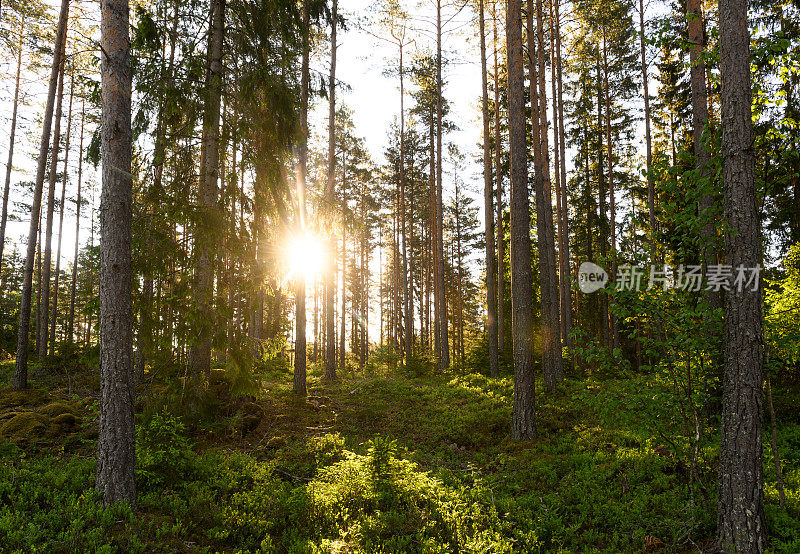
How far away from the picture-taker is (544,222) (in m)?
13.9

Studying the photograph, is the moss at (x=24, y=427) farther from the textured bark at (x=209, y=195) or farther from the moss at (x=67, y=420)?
the textured bark at (x=209, y=195)

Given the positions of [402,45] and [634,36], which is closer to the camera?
[634,36]

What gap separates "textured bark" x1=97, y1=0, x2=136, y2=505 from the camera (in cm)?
473

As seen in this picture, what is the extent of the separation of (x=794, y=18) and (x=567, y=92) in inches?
311

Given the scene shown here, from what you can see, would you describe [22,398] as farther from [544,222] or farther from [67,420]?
[544,222]

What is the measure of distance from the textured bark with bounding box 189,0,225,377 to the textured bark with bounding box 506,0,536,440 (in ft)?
20.2

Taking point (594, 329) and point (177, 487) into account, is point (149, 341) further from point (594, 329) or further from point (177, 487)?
point (594, 329)

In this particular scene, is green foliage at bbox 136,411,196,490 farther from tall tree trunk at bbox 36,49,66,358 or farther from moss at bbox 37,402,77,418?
tall tree trunk at bbox 36,49,66,358

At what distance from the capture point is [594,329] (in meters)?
28.8

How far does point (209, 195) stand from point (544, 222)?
10896 mm

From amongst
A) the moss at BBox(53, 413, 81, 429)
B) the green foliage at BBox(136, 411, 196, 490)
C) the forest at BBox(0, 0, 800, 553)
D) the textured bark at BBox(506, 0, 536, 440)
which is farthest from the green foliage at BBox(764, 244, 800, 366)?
the moss at BBox(53, 413, 81, 429)

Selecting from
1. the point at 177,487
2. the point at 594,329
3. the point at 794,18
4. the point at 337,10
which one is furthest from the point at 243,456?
the point at 594,329

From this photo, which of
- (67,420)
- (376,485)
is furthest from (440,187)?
(67,420)

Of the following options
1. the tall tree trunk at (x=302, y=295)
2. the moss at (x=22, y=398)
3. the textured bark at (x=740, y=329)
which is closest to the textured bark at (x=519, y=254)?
the textured bark at (x=740, y=329)
